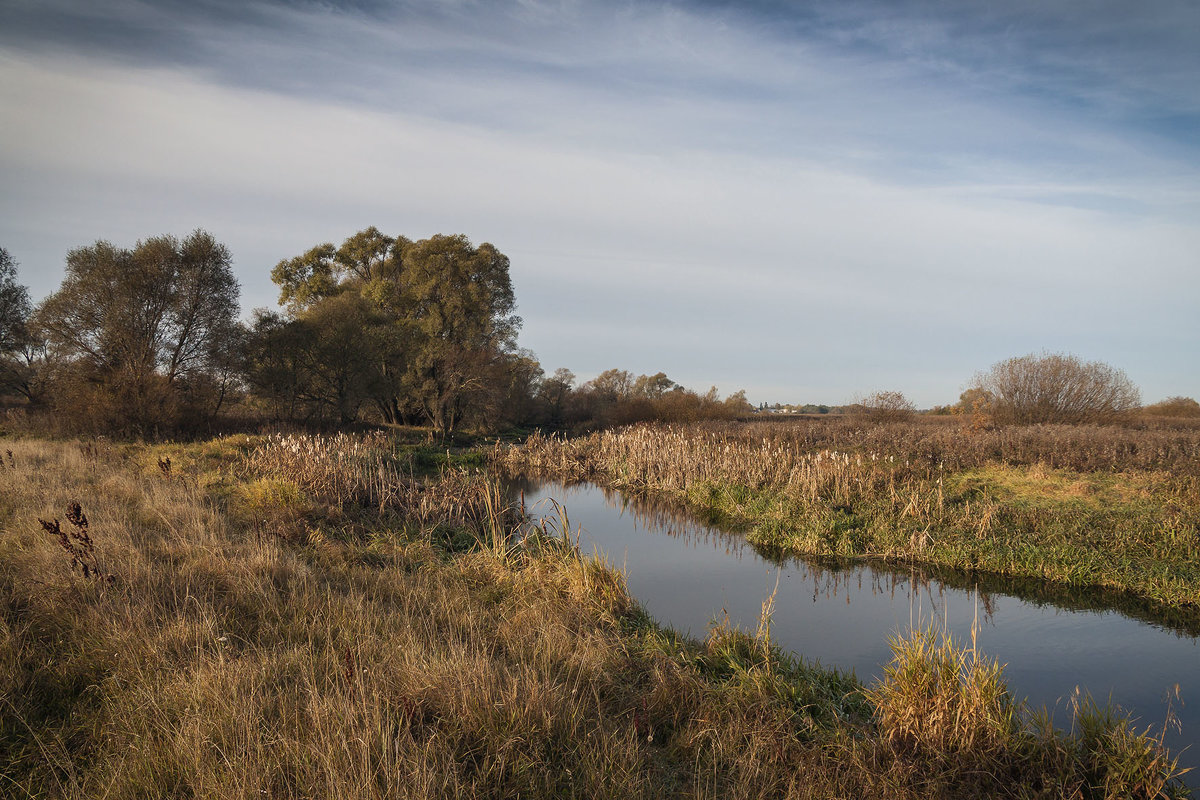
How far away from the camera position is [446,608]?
5.60 metres

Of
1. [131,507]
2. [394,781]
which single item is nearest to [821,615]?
[394,781]

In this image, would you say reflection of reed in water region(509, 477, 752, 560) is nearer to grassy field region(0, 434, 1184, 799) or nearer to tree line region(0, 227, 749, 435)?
grassy field region(0, 434, 1184, 799)

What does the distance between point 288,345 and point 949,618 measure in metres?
26.3

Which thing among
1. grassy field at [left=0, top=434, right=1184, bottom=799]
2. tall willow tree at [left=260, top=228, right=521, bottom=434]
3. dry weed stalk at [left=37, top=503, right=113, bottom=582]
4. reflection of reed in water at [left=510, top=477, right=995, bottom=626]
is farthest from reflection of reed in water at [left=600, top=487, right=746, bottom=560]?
tall willow tree at [left=260, top=228, right=521, bottom=434]

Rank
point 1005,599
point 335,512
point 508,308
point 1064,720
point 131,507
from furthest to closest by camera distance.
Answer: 1. point 508,308
2. point 335,512
3. point 131,507
4. point 1005,599
5. point 1064,720

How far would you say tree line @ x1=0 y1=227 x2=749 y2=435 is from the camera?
69.7ft

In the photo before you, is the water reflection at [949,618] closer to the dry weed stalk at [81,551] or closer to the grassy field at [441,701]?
the grassy field at [441,701]

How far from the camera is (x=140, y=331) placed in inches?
872

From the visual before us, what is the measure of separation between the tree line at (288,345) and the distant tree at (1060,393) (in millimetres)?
15761

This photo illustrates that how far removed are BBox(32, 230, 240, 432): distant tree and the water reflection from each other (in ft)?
61.7

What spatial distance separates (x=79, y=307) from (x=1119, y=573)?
2898cm

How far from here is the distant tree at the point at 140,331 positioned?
2077cm

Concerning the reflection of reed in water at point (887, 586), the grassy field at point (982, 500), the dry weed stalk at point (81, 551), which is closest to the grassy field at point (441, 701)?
the dry weed stalk at point (81, 551)

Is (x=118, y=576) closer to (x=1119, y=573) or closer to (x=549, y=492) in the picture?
(x=1119, y=573)
